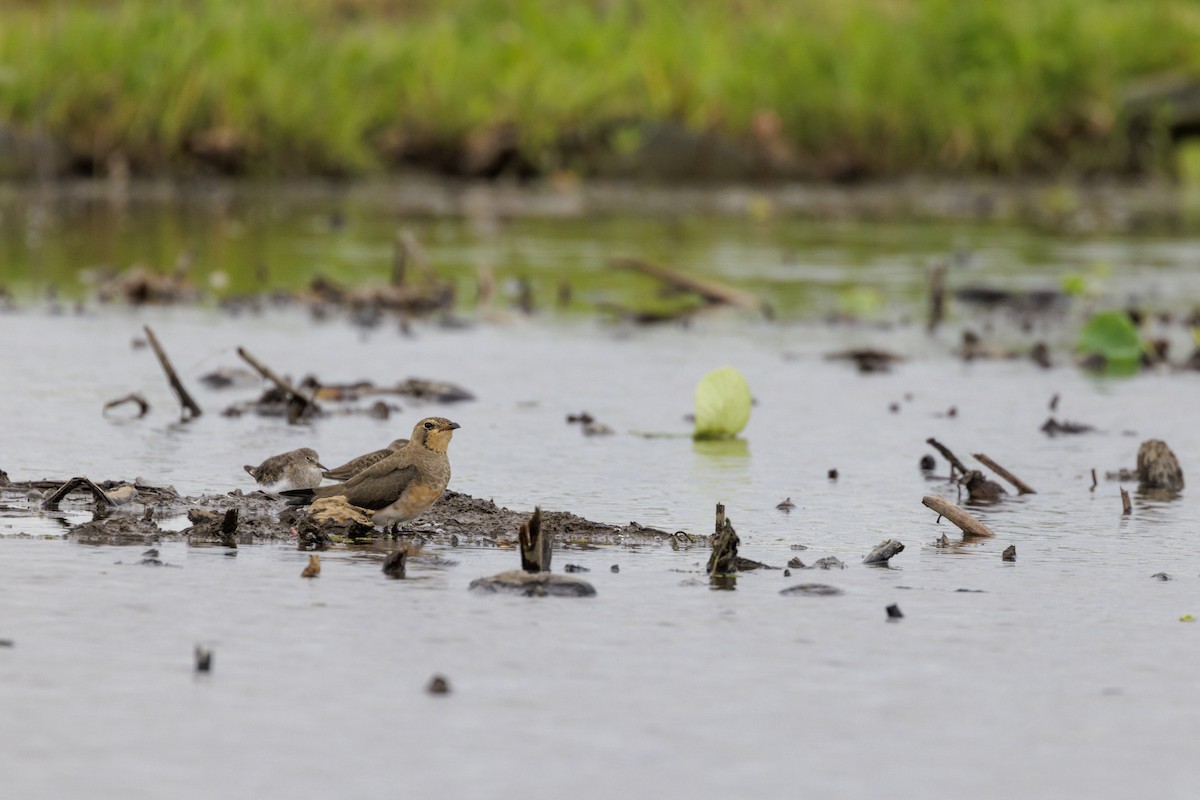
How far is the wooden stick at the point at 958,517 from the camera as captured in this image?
5.65 meters

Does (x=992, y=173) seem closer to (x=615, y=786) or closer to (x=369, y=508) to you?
(x=369, y=508)

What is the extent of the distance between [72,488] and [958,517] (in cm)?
238

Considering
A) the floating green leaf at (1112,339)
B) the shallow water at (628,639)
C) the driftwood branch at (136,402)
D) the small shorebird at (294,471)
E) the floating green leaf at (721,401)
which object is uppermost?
the floating green leaf at (1112,339)

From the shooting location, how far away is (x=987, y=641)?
4426mm

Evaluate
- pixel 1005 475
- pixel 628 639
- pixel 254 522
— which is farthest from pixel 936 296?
pixel 628 639

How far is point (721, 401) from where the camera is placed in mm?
7383

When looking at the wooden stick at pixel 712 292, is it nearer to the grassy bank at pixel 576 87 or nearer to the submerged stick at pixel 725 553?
the submerged stick at pixel 725 553

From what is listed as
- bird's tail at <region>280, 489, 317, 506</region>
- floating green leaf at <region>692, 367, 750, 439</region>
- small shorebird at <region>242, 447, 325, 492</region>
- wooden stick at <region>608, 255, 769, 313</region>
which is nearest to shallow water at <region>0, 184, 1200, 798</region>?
floating green leaf at <region>692, 367, 750, 439</region>

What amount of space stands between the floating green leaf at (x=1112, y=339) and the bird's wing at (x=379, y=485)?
5.51 meters

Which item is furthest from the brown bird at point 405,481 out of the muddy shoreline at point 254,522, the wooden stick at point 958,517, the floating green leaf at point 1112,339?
the floating green leaf at point 1112,339

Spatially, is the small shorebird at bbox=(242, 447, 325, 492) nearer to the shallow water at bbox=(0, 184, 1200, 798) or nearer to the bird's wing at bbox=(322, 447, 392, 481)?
the bird's wing at bbox=(322, 447, 392, 481)

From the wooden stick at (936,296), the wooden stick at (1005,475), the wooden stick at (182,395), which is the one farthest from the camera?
the wooden stick at (936,296)

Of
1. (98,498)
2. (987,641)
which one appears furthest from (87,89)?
(987,641)

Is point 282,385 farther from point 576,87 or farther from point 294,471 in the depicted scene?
point 576,87
